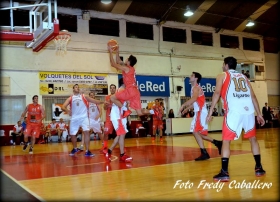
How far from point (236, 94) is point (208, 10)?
1657 cm

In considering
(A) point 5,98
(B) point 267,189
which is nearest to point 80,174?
(B) point 267,189

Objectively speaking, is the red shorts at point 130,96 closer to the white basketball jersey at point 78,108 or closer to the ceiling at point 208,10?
the white basketball jersey at point 78,108

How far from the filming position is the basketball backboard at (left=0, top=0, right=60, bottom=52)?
710 centimetres

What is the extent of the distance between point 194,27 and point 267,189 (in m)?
18.7

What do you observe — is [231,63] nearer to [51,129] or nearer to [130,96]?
[130,96]

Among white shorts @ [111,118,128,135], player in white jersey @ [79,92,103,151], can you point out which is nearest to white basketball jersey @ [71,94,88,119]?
player in white jersey @ [79,92,103,151]

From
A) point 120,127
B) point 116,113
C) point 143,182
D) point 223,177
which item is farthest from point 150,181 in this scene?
point 116,113

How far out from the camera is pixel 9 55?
15438 millimetres

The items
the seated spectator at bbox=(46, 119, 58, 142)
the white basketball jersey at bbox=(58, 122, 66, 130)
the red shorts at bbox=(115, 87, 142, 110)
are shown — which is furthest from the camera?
the white basketball jersey at bbox=(58, 122, 66, 130)

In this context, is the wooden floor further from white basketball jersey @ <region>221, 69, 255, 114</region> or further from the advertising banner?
the advertising banner

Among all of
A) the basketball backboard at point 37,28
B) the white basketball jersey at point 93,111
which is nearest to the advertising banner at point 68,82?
the white basketball jersey at point 93,111

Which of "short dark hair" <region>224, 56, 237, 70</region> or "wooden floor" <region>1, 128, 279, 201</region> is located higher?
"short dark hair" <region>224, 56, 237, 70</region>

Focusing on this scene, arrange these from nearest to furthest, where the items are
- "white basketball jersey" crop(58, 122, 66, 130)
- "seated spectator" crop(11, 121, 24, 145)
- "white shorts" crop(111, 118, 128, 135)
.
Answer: "white shorts" crop(111, 118, 128, 135)
"seated spectator" crop(11, 121, 24, 145)
"white basketball jersey" crop(58, 122, 66, 130)

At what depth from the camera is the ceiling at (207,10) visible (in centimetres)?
1745
